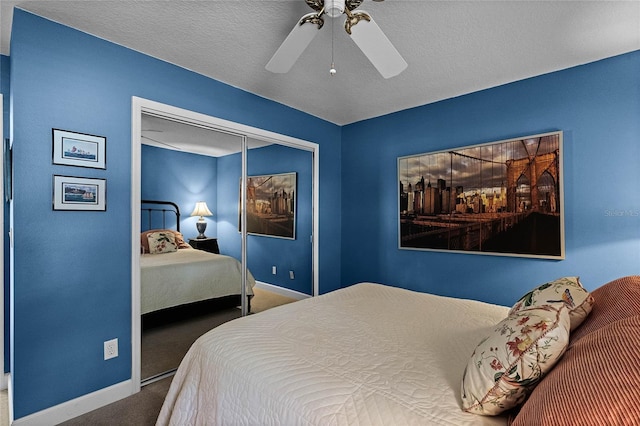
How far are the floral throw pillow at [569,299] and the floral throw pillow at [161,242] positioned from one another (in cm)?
247

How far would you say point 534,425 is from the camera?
0.73 m

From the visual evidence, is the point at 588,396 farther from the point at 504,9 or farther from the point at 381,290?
the point at 504,9

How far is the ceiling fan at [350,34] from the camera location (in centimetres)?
154

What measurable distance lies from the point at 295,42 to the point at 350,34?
32cm

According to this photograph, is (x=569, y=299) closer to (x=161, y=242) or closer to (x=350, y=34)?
(x=350, y=34)

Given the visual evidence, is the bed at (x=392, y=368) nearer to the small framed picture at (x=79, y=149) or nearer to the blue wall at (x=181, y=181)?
the blue wall at (x=181, y=181)

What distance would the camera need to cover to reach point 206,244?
2.85m

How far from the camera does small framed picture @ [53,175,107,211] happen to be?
6.56 feet

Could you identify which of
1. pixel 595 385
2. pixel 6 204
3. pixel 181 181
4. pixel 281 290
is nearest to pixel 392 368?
pixel 595 385

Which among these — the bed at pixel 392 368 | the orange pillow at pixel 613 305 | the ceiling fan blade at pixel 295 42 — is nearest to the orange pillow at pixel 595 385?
the bed at pixel 392 368

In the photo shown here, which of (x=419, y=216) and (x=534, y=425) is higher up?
(x=419, y=216)

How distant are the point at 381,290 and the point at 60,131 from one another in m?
2.48

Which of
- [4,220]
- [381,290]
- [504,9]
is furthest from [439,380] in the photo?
[4,220]

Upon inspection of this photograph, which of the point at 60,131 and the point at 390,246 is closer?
the point at 60,131
